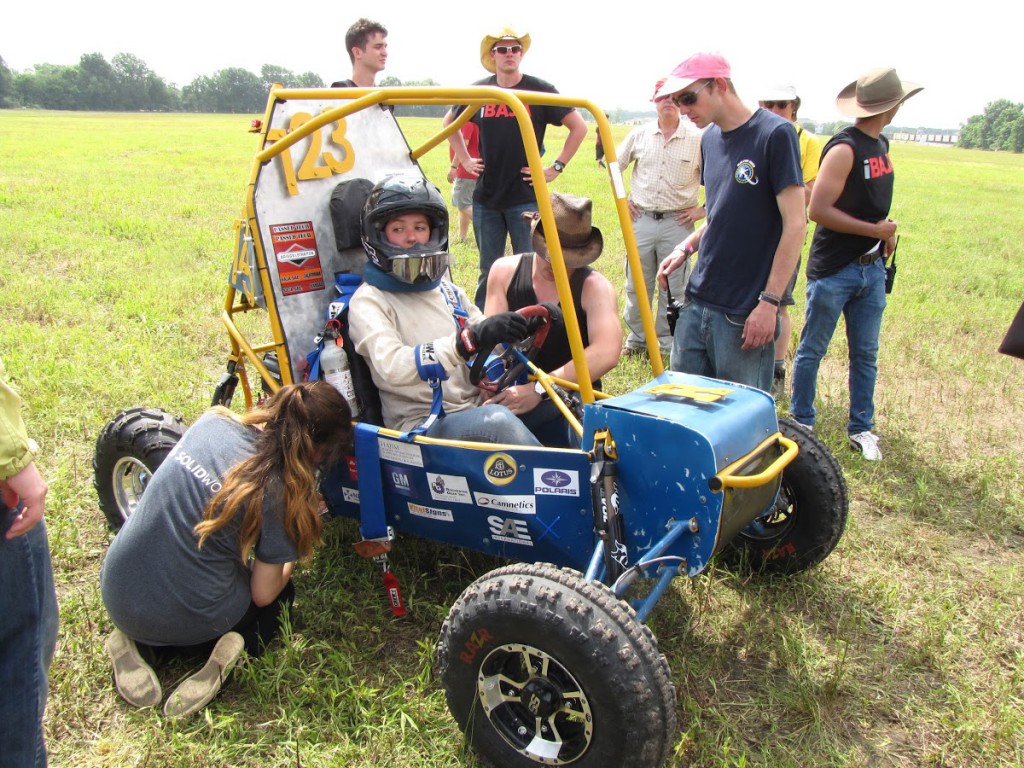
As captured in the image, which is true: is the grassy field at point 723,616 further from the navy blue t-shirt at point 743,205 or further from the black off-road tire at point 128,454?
the navy blue t-shirt at point 743,205

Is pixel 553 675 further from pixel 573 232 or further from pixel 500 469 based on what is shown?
pixel 573 232

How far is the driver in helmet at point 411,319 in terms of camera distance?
318 cm

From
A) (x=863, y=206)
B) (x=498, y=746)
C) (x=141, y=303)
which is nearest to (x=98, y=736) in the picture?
(x=498, y=746)

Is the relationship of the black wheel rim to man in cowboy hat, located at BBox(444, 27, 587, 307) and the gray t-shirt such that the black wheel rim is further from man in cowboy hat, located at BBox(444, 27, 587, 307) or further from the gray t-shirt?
man in cowboy hat, located at BBox(444, 27, 587, 307)

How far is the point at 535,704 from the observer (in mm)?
2559

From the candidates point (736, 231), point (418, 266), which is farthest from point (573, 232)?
point (736, 231)

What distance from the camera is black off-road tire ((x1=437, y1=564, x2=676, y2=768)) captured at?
2318mm

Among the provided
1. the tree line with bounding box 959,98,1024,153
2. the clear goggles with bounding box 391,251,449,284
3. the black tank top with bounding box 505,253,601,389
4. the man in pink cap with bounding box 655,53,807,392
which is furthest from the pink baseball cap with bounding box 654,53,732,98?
the tree line with bounding box 959,98,1024,153

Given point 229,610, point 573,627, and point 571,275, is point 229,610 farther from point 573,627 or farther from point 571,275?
point 571,275

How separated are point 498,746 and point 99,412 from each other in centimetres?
393

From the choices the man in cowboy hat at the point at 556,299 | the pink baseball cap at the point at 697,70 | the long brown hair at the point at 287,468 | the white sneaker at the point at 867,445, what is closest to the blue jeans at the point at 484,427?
the man in cowboy hat at the point at 556,299

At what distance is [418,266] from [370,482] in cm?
95

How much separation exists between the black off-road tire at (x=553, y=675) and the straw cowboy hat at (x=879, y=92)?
3.45 meters

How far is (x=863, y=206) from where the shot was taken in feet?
15.2
